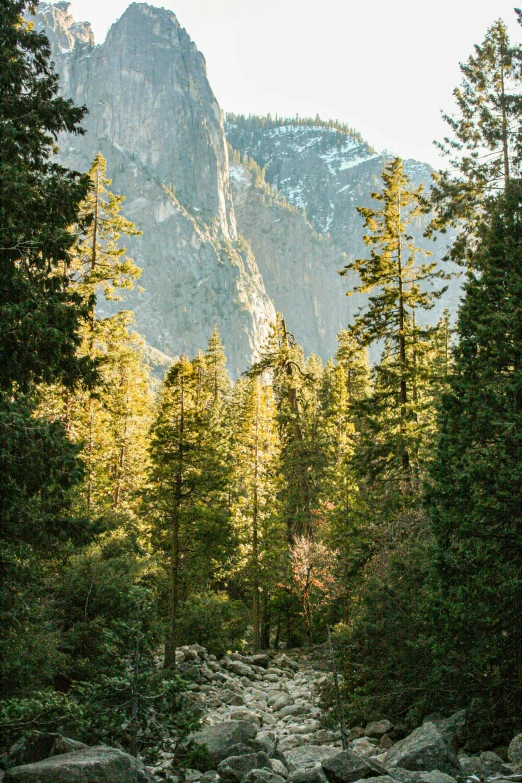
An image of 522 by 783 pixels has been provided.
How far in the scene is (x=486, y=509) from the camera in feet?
33.1

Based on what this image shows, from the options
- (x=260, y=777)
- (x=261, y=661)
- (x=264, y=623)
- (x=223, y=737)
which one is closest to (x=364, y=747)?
(x=223, y=737)

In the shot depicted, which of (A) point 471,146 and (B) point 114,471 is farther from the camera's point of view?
(B) point 114,471

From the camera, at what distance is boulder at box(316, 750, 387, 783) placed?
24.4 feet

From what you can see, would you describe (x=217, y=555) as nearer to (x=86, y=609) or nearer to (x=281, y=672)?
(x=281, y=672)

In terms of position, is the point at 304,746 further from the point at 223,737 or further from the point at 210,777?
the point at 210,777

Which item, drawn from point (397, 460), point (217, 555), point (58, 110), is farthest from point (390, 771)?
point (217, 555)

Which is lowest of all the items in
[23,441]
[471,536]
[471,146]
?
[471,536]

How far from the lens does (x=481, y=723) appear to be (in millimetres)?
9812

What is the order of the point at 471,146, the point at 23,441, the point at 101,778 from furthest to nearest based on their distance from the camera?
the point at 471,146 < the point at 23,441 < the point at 101,778

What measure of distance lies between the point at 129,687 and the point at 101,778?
46.3 inches

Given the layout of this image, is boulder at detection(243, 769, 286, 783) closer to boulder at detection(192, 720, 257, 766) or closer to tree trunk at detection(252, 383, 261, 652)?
boulder at detection(192, 720, 257, 766)

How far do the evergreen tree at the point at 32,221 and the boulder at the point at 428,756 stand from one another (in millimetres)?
6731

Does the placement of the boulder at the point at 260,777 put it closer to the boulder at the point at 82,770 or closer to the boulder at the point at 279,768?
the boulder at the point at 279,768

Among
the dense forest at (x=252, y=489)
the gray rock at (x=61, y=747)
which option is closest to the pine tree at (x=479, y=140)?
the dense forest at (x=252, y=489)
